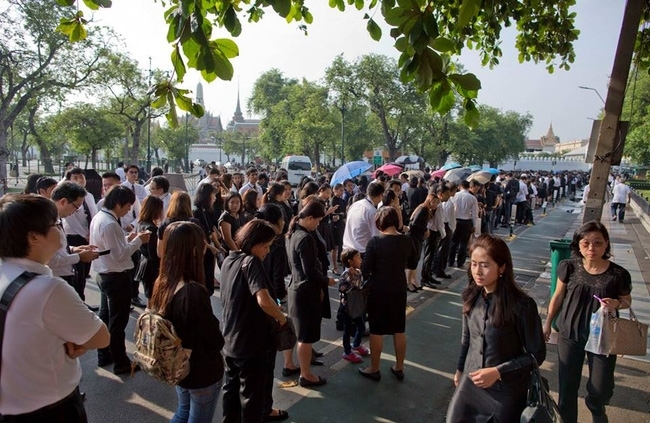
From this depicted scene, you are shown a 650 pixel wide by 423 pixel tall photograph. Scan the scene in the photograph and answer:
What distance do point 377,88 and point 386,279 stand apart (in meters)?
37.4

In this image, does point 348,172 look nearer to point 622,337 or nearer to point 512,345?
point 622,337

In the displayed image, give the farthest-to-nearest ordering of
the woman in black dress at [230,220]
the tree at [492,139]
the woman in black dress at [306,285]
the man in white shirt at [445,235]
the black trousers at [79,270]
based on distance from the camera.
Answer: the tree at [492,139] < the man in white shirt at [445,235] < the woman in black dress at [230,220] < the black trousers at [79,270] < the woman in black dress at [306,285]

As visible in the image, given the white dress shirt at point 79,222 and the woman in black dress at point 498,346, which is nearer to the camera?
the woman in black dress at point 498,346

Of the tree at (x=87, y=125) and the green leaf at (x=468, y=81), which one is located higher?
the tree at (x=87, y=125)

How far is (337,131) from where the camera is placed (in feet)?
136

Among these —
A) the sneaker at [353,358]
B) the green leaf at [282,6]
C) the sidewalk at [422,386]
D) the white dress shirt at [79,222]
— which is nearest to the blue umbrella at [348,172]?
the sidewalk at [422,386]

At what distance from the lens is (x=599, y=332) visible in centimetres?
312

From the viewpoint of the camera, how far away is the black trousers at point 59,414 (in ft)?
→ 6.52

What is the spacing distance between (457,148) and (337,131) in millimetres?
15203

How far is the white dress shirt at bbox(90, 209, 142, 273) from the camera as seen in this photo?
13.9ft

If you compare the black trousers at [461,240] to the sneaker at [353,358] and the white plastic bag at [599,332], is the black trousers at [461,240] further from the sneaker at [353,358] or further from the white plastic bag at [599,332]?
the white plastic bag at [599,332]

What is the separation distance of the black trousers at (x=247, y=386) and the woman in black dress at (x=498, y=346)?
1.31 meters

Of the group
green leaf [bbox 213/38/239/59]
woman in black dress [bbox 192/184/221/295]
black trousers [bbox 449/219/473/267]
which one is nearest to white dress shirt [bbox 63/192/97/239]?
woman in black dress [bbox 192/184/221/295]

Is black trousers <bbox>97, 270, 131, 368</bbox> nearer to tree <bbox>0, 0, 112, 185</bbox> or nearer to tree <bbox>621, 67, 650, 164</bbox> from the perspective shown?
tree <bbox>0, 0, 112, 185</bbox>
